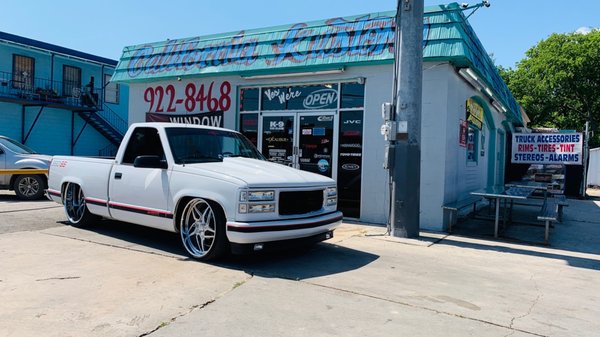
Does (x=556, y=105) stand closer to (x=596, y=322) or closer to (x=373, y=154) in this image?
(x=373, y=154)

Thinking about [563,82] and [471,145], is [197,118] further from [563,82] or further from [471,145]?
[563,82]

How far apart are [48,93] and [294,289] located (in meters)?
22.4

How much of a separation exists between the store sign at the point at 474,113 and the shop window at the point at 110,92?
71.6 feet

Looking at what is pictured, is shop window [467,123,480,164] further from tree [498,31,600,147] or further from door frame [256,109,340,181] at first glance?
tree [498,31,600,147]

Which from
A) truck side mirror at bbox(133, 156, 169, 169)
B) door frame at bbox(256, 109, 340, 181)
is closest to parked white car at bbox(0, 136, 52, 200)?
door frame at bbox(256, 109, 340, 181)

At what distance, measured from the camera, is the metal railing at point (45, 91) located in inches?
848

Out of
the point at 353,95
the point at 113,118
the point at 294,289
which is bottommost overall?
the point at 294,289

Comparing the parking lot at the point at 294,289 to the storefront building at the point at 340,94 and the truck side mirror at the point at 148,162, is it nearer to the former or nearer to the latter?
the truck side mirror at the point at 148,162

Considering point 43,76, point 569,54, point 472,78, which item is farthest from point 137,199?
point 569,54

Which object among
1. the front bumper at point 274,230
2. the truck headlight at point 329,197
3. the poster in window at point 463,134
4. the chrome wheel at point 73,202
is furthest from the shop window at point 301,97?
the chrome wheel at point 73,202

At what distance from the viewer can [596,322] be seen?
421 cm

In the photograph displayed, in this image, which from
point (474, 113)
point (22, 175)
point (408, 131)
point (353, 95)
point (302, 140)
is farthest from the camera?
point (22, 175)

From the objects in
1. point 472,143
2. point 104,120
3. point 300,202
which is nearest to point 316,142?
point 300,202

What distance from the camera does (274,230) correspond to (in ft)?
17.8
